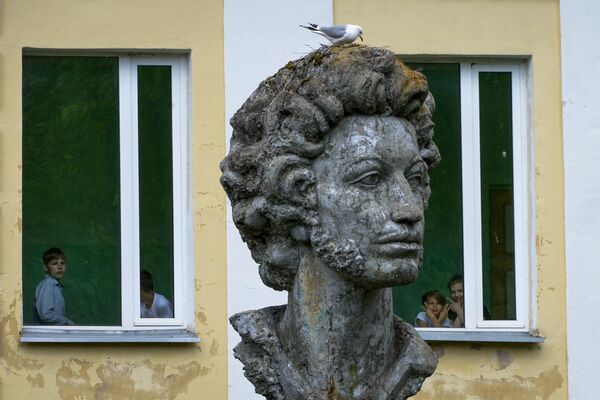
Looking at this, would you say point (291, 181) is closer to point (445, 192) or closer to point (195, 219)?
point (195, 219)

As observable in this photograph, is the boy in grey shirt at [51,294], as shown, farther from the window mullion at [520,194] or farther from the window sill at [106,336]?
the window mullion at [520,194]

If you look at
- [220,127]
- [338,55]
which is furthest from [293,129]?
[220,127]

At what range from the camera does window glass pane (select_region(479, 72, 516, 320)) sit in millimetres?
16703

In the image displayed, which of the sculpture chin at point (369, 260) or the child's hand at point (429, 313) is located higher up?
the sculpture chin at point (369, 260)

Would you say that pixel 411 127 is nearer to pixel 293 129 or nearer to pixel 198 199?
pixel 293 129

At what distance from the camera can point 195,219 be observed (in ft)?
53.1

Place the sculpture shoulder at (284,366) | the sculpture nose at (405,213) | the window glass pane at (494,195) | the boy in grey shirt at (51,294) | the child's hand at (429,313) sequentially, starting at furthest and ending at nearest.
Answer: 1. the window glass pane at (494,195)
2. the child's hand at (429,313)
3. the boy in grey shirt at (51,294)
4. the sculpture shoulder at (284,366)
5. the sculpture nose at (405,213)

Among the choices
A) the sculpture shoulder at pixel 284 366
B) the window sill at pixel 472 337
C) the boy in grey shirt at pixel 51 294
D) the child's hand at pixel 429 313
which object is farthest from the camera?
the child's hand at pixel 429 313

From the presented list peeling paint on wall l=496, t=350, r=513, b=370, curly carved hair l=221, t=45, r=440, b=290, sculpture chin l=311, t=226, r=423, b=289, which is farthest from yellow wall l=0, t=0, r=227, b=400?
sculpture chin l=311, t=226, r=423, b=289

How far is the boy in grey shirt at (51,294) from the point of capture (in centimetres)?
1638

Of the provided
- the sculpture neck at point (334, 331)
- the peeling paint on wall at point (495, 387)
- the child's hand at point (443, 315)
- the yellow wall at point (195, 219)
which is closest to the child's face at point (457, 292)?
the child's hand at point (443, 315)

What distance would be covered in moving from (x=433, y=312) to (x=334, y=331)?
8.38m

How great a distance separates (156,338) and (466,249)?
8.44 ft

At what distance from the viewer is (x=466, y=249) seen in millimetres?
16688
